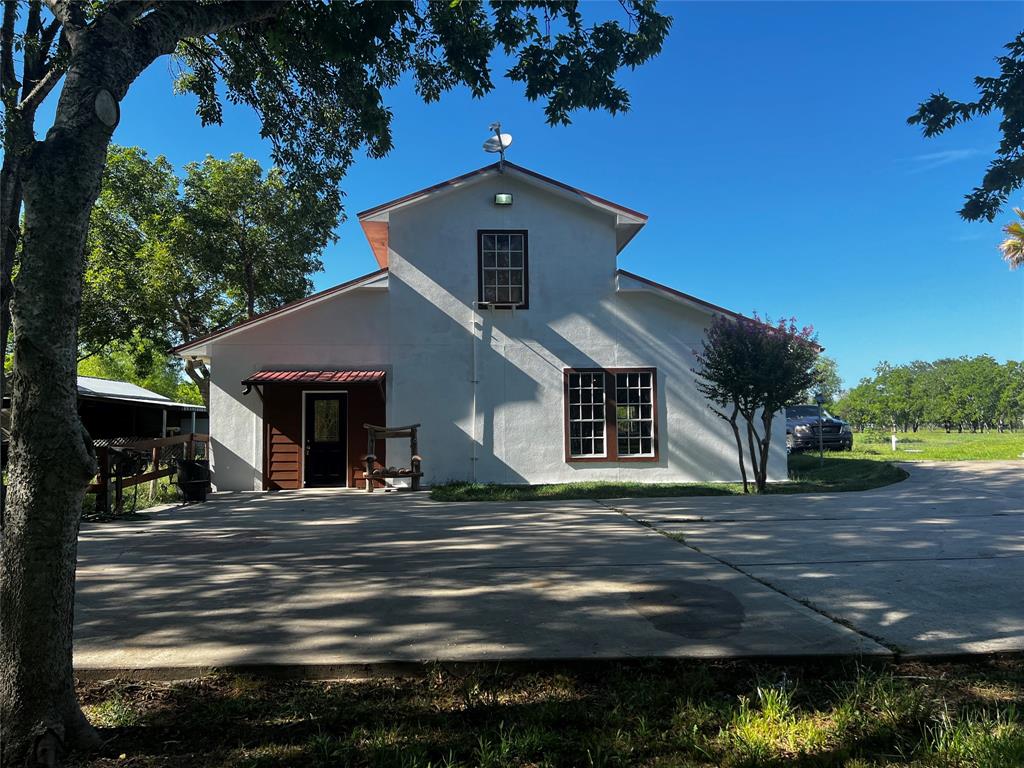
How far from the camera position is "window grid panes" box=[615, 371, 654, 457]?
44.2 ft

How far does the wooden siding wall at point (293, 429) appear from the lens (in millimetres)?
12922

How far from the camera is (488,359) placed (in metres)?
13.2

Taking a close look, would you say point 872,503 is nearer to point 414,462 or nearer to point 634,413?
point 634,413

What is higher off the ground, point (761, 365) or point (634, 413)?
point (761, 365)

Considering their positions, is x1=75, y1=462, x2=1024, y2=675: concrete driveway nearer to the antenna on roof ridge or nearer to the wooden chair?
the wooden chair

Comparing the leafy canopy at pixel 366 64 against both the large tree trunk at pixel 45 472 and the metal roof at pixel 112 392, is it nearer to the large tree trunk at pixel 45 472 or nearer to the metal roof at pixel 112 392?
the large tree trunk at pixel 45 472

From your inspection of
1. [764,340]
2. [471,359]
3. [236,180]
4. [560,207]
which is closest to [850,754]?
[764,340]

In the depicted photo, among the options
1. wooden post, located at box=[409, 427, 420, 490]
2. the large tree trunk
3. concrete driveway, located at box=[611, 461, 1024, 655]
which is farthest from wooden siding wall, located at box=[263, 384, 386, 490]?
the large tree trunk

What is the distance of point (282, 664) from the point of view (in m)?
3.14

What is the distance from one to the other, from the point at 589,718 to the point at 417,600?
78.6 inches

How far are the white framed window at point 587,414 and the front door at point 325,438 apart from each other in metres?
5.28

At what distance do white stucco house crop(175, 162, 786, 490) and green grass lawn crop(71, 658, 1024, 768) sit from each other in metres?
10.1

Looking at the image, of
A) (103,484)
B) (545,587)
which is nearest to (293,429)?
(103,484)

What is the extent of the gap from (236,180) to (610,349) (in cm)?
1643
